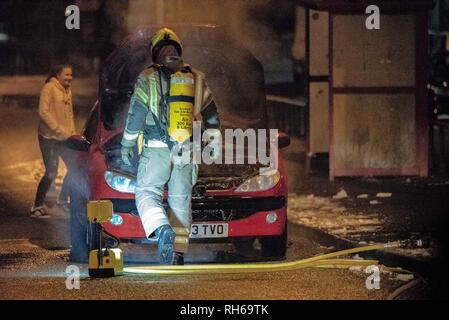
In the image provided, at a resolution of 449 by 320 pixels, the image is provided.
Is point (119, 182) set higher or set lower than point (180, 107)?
lower

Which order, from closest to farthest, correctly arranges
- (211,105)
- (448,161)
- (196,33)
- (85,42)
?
(211,105), (196,33), (448,161), (85,42)

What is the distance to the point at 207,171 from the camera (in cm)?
1071

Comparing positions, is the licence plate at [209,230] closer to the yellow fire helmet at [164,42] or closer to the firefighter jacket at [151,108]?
the firefighter jacket at [151,108]

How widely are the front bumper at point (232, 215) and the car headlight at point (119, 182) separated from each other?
105 mm

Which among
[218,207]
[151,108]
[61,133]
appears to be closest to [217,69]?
[218,207]

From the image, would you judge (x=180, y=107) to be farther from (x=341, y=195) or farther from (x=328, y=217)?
(x=341, y=195)

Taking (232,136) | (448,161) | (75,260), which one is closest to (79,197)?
(75,260)

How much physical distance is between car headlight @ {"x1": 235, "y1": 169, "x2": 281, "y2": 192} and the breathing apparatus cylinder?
114 cm

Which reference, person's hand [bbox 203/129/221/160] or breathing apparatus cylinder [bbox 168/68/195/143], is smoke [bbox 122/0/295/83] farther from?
breathing apparatus cylinder [bbox 168/68/195/143]

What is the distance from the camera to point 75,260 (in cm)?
1093

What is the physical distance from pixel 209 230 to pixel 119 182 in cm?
88

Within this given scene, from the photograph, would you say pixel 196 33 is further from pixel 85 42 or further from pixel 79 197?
pixel 85 42

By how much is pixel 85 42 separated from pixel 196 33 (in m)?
38.7

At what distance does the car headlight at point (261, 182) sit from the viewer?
34.9ft
